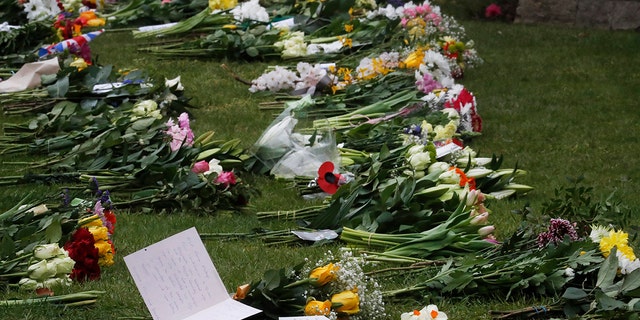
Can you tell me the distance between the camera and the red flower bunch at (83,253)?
4680 millimetres

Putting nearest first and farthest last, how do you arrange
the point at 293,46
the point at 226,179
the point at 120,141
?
1. the point at 226,179
2. the point at 120,141
3. the point at 293,46

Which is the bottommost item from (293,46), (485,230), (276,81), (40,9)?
(40,9)

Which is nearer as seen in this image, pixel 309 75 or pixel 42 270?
pixel 42 270

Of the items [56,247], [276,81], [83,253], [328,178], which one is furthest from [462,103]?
[56,247]

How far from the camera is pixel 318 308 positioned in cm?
398

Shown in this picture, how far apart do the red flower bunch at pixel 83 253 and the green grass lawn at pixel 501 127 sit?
9 centimetres

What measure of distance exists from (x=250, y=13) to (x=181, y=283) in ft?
23.5

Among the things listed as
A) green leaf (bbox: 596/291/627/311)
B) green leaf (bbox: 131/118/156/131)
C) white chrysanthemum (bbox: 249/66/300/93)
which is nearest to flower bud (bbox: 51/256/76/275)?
green leaf (bbox: 596/291/627/311)

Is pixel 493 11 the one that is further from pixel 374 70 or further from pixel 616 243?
pixel 616 243

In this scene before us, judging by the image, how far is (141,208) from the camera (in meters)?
6.17

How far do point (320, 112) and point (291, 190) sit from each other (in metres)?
1.36

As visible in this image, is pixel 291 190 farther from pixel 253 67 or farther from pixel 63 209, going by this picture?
pixel 253 67

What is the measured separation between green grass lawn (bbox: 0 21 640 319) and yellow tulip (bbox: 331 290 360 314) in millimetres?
392

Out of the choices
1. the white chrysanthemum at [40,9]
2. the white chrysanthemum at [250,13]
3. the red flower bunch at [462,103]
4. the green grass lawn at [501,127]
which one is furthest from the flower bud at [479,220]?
the white chrysanthemum at [40,9]
